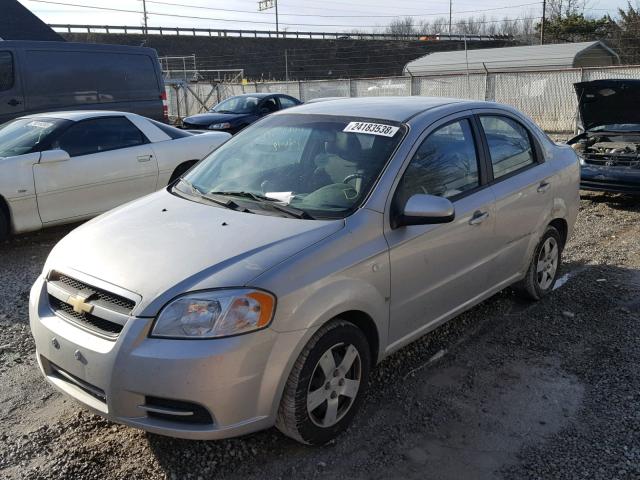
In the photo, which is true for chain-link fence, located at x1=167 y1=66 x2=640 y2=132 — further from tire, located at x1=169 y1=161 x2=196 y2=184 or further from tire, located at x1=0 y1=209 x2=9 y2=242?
tire, located at x1=0 y1=209 x2=9 y2=242

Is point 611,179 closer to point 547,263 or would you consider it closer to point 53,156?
point 547,263

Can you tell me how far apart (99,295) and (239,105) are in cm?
1354

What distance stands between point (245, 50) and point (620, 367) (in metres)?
55.5

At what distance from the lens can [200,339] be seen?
2514 millimetres

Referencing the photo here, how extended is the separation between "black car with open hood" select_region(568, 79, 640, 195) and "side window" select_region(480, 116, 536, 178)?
4.07 meters

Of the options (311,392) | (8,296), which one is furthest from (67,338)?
(8,296)

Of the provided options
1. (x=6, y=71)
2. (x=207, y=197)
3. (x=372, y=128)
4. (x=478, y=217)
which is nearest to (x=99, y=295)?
(x=207, y=197)

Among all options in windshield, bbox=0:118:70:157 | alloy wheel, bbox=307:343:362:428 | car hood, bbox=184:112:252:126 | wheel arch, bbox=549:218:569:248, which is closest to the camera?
alloy wheel, bbox=307:343:362:428

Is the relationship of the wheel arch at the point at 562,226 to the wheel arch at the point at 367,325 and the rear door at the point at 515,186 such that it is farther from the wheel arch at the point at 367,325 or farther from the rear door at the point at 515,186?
the wheel arch at the point at 367,325

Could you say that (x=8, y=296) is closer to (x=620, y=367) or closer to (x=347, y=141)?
(x=347, y=141)

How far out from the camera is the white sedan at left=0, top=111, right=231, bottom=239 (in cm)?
600

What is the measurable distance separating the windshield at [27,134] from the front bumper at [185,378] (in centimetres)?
420

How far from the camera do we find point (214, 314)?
100 inches

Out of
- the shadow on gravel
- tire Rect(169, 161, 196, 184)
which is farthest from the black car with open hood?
tire Rect(169, 161, 196, 184)
